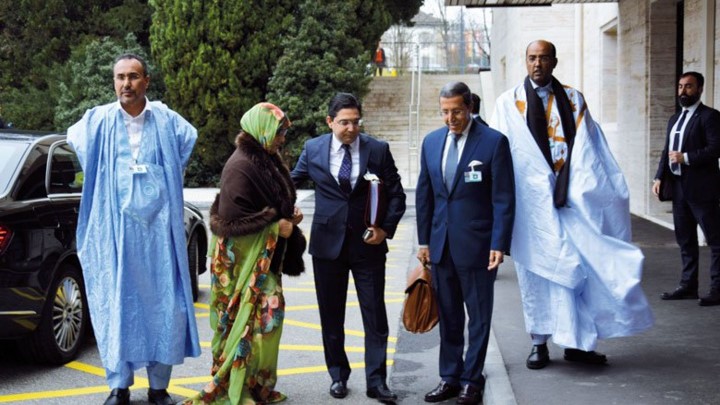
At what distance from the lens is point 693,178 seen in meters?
8.55

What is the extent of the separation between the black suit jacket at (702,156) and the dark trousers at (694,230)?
0.08 m

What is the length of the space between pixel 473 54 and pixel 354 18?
106 ft

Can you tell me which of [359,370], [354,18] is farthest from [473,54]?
[359,370]

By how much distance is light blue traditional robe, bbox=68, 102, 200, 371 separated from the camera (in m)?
5.79

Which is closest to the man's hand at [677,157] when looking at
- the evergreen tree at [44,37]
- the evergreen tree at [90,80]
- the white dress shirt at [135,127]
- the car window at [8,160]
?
the white dress shirt at [135,127]

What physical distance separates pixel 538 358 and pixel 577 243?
81 centimetres

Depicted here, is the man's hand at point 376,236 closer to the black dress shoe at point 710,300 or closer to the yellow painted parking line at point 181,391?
the yellow painted parking line at point 181,391

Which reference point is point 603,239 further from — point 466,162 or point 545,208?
point 466,162

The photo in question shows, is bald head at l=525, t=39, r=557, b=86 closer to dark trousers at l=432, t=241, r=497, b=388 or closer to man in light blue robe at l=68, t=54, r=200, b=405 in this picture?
dark trousers at l=432, t=241, r=497, b=388

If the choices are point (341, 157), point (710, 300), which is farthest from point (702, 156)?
point (341, 157)

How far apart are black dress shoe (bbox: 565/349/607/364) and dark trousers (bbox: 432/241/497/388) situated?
88 centimetres

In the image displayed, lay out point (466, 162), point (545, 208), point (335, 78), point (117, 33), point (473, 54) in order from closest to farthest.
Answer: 1. point (466, 162)
2. point (545, 208)
3. point (335, 78)
4. point (117, 33)
5. point (473, 54)

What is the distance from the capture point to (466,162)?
5711mm

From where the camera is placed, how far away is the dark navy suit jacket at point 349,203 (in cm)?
598
